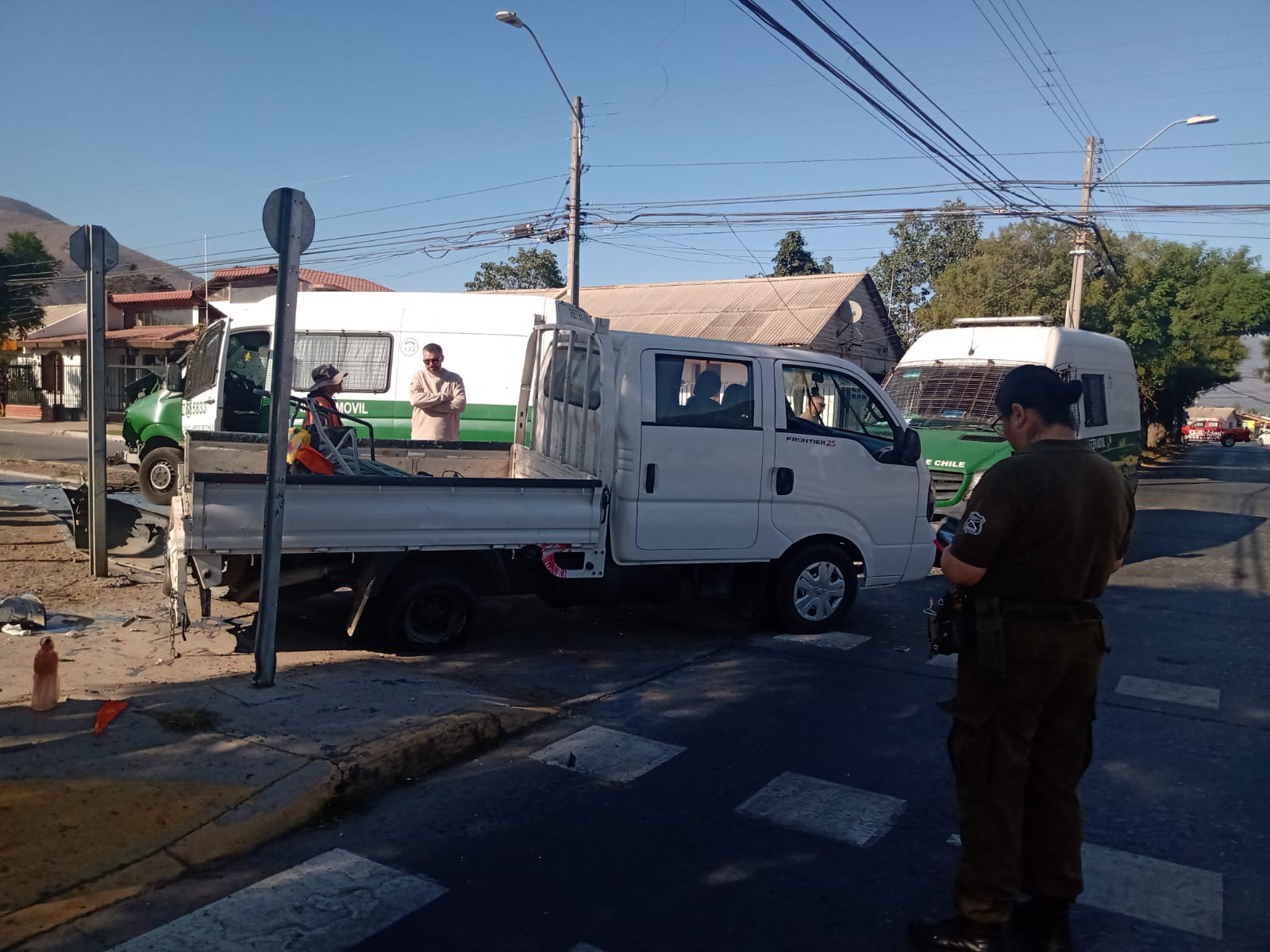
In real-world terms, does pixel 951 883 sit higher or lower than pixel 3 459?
lower

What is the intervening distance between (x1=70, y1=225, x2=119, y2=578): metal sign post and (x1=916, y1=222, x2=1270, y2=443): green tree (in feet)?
78.6

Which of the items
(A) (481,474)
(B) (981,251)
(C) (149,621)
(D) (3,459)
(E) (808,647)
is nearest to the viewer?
(C) (149,621)

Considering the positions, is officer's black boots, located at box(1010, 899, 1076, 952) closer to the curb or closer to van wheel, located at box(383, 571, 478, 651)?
the curb

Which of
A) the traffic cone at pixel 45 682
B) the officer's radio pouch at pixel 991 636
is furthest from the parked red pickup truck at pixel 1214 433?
the traffic cone at pixel 45 682

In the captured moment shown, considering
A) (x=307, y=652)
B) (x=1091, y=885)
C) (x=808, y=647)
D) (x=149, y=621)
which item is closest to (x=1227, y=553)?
(x=808, y=647)

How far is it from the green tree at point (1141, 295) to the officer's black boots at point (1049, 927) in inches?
1023

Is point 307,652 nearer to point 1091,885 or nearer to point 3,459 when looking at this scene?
point 1091,885

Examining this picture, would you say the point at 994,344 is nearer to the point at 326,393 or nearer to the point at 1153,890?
the point at 326,393

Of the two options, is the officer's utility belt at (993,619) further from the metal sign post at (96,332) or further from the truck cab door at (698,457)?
the metal sign post at (96,332)

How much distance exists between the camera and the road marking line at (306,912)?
3.30 m

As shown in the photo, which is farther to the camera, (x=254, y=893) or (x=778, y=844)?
(x=778, y=844)

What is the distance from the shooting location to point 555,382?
312 inches

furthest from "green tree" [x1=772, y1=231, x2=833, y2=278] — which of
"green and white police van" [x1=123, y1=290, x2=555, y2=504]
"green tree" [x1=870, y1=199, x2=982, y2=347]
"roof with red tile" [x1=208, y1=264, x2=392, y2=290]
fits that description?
"green and white police van" [x1=123, y1=290, x2=555, y2=504]

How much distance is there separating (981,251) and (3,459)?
80.5 feet
